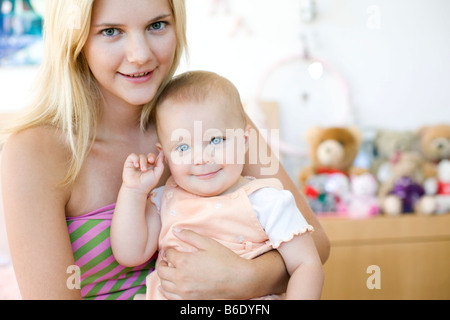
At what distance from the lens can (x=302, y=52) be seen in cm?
279

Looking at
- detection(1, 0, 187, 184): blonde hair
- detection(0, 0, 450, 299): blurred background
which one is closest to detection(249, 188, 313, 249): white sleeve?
detection(1, 0, 187, 184): blonde hair

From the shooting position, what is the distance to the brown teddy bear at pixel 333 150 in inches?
98.6

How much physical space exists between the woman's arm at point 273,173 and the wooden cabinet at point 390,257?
3.82 ft

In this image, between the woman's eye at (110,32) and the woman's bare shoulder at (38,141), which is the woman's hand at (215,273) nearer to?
the woman's bare shoulder at (38,141)

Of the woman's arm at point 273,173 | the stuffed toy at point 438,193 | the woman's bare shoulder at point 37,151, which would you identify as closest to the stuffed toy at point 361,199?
the stuffed toy at point 438,193

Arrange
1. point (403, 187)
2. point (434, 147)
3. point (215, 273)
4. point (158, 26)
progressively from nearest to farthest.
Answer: point (215, 273), point (158, 26), point (403, 187), point (434, 147)

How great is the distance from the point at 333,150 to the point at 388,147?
318 mm

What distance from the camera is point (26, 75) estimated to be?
→ 9.30 feet

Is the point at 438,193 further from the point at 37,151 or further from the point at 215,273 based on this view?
the point at 37,151

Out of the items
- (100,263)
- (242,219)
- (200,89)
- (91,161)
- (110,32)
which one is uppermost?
(110,32)

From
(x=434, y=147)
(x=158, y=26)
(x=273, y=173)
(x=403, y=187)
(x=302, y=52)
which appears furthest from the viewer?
(x=302, y=52)

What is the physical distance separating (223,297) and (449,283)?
192 centimetres

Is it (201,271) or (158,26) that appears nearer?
(201,271)

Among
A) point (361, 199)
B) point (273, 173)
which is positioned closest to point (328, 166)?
point (361, 199)
